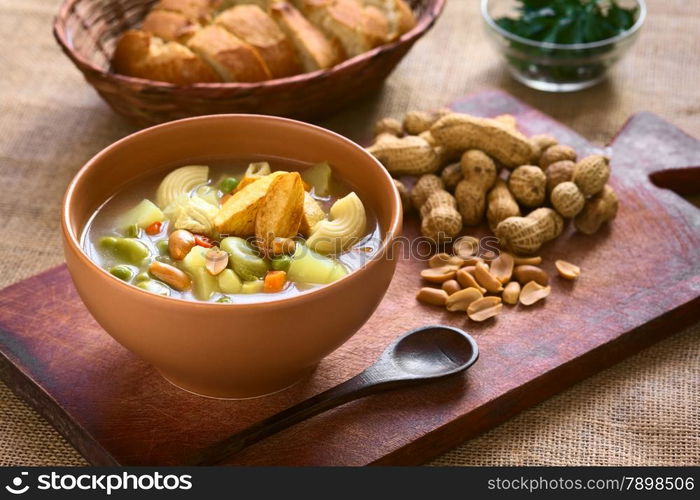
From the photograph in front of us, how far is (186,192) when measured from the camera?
2.26 meters

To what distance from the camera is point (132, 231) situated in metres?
2.14

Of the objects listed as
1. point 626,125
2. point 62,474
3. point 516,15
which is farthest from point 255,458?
point 516,15

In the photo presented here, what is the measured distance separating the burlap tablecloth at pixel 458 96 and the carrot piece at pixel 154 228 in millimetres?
539

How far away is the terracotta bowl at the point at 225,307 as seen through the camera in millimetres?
1813

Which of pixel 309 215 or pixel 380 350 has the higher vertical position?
pixel 309 215

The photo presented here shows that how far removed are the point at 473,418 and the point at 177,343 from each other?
707mm

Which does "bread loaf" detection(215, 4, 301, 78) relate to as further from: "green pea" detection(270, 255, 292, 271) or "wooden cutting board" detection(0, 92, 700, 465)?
"green pea" detection(270, 255, 292, 271)

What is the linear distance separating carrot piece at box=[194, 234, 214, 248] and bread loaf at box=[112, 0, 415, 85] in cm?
113

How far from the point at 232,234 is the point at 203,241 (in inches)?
2.7

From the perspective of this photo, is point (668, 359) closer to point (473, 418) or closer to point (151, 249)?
point (473, 418)

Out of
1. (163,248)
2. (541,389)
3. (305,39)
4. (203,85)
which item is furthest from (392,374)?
(305,39)

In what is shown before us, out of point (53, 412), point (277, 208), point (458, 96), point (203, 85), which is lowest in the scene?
point (458, 96)

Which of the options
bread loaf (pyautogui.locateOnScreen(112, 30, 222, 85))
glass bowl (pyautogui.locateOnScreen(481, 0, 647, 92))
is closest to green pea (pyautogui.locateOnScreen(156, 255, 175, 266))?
bread loaf (pyautogui.locateOnScreen(112, 30, 222, 85))

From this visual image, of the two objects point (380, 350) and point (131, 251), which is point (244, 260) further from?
point (380, 350)
